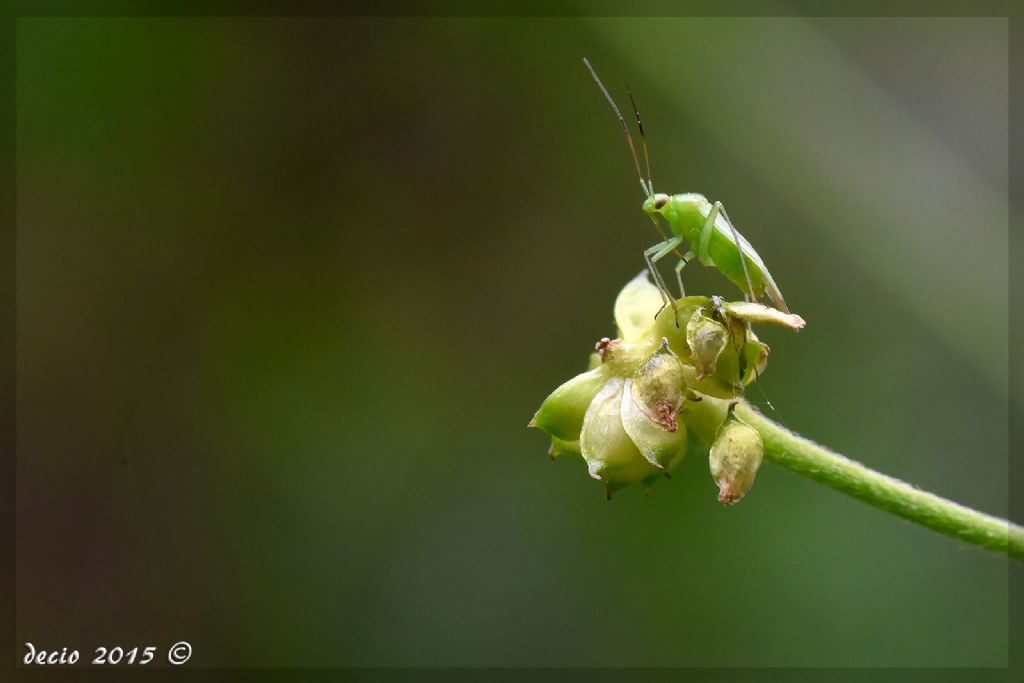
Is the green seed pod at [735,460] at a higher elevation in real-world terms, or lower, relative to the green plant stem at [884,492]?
lower

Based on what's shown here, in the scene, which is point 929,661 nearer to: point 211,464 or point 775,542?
point 775,542

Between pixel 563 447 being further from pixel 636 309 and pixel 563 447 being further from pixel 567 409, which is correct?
pixel 636 309

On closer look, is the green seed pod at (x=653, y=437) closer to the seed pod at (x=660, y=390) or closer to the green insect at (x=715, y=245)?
the seed pod at (x=660, y=390)

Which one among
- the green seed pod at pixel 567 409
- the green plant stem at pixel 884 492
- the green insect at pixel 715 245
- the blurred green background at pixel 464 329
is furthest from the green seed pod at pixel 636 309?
the blurred green background at pixel 464 329

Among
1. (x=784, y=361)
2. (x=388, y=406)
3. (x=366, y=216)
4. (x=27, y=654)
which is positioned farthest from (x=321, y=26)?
(x=27, y=654)

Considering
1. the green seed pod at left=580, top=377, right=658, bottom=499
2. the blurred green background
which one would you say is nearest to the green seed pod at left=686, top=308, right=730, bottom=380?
the green seed pod at left=580, top=377, right=658, bottom=499

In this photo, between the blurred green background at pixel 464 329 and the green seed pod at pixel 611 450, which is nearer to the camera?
the green seed pod at pixel 611 450

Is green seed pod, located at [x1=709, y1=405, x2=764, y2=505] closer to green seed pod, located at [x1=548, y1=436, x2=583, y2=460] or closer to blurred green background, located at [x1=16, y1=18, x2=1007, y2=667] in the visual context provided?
green seed pod, located at [x1=548, y1=436, x2=583, y2=460]

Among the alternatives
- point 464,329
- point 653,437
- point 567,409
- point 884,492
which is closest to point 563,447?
point 567,409
